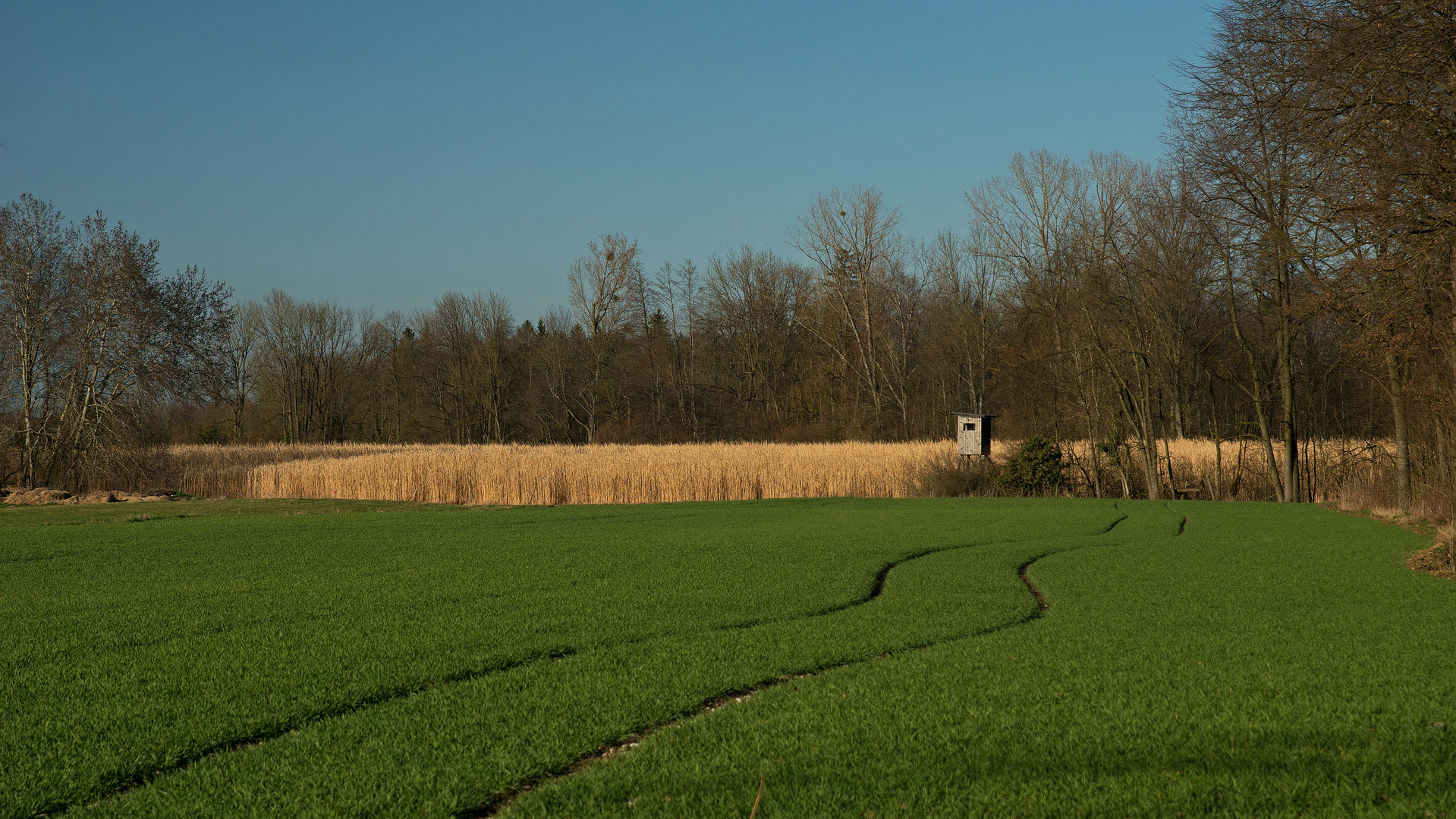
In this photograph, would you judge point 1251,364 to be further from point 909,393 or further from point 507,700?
point 909,393

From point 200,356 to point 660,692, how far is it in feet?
95.9

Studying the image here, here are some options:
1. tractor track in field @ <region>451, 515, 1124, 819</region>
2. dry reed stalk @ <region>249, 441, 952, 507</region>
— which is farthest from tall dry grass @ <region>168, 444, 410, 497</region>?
tractor track in field @ <region>451, 515, 1124, 819</region>

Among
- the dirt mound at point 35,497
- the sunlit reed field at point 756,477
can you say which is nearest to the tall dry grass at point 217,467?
the sunlit reed field at point 756,477

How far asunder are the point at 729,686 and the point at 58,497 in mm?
22223

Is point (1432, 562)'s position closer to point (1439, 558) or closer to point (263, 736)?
point (1439, 558)

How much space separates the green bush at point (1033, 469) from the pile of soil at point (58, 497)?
19911 mm

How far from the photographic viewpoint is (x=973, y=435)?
73.0 feet

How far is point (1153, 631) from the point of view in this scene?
5.52 metres

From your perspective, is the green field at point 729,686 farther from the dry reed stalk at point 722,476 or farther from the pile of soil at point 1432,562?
the dry reed stalk at point 722,476

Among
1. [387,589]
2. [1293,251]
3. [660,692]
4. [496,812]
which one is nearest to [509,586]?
[387,589]

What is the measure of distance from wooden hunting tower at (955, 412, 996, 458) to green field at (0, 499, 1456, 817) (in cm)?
1290

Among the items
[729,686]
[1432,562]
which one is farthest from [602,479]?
[729,686]

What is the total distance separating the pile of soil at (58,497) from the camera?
2011cm

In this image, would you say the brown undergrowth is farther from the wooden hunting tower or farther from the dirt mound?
the dirt mound
